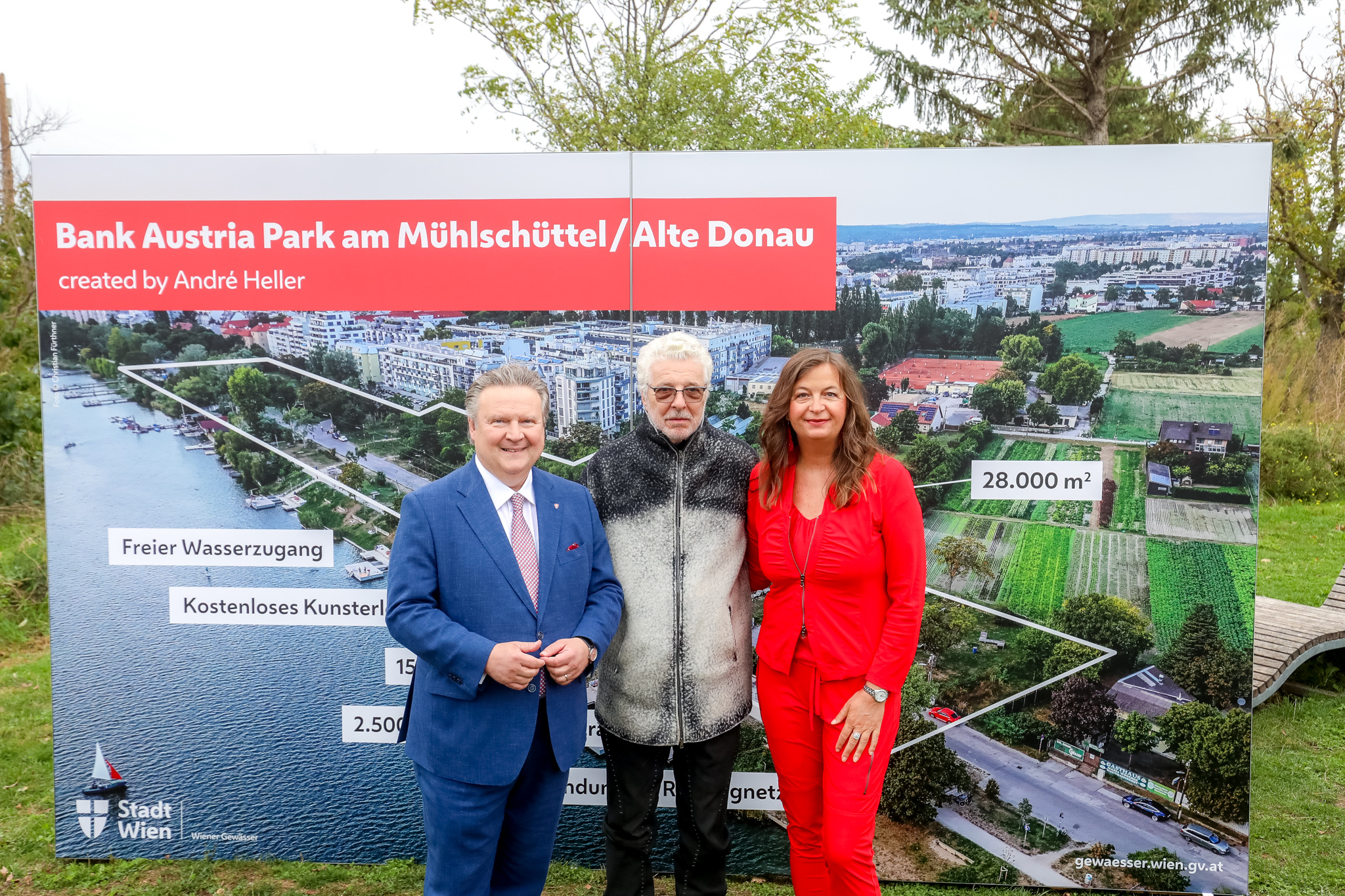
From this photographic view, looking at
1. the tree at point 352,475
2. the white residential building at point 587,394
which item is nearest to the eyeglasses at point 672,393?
the white residential building at point 587,394

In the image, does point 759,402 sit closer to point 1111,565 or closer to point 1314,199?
point 1111,565

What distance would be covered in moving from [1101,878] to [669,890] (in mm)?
1657

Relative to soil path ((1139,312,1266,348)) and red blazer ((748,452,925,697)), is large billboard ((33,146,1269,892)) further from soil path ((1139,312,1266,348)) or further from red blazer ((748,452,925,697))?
red blazer ((748,452,925,697))

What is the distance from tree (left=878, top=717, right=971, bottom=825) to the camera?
3289mm

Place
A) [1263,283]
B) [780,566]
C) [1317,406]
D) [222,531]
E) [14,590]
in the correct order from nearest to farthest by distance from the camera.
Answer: [780,566]
[1263,283]
[222,531]
[14,590]
[1317,406]

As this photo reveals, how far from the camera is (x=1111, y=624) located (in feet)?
10.6

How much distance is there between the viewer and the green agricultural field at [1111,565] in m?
3.21

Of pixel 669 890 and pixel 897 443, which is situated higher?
pixel 897 443

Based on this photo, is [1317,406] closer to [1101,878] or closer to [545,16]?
[1101,878]

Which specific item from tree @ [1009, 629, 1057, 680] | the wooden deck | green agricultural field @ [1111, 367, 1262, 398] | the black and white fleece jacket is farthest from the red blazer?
the wooden deck

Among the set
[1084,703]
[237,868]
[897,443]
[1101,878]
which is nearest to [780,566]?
[897,443]

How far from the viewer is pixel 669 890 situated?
3.28 m

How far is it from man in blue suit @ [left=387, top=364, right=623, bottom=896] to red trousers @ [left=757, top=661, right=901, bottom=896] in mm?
550

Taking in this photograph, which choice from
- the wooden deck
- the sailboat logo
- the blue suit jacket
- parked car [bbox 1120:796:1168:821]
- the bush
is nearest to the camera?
the blue suit jacket
